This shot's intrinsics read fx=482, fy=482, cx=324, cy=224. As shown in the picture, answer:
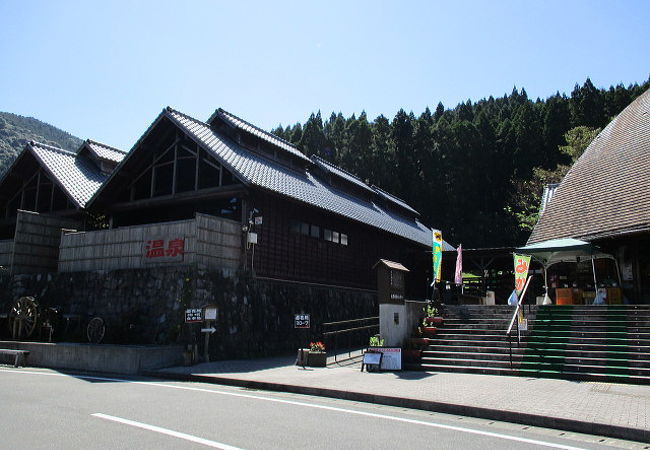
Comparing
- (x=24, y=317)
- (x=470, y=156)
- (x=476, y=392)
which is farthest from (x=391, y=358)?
(x=470, y=156)

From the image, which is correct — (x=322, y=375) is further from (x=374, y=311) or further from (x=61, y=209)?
(x=61, y=209)

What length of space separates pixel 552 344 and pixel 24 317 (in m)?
17.1

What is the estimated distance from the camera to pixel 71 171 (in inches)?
A: 969

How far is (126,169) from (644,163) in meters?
21.2

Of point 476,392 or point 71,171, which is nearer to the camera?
point 476,392

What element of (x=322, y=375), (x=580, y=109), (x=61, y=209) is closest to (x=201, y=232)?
(x=322, y=375)

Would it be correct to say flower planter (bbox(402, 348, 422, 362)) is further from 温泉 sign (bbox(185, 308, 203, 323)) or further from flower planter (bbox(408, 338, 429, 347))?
温泉 sign (bbox(185, 308, 203, 323))

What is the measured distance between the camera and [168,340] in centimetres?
1484

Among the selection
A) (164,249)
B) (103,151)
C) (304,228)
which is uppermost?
(103,151)

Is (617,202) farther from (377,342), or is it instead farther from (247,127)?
(247,127)

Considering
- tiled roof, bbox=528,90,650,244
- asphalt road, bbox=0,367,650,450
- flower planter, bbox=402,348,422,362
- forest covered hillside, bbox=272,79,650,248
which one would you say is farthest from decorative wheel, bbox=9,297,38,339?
forest covered hillside, bbox=272,79,650,248

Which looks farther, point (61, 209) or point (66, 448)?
point (61, 209)

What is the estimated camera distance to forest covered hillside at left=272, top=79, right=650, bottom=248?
153ft

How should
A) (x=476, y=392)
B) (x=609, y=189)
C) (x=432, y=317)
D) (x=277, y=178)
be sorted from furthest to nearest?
(x=609, y=189)
(x=277, y=178)
(x=432, y=317)
(x=476, y=392)
